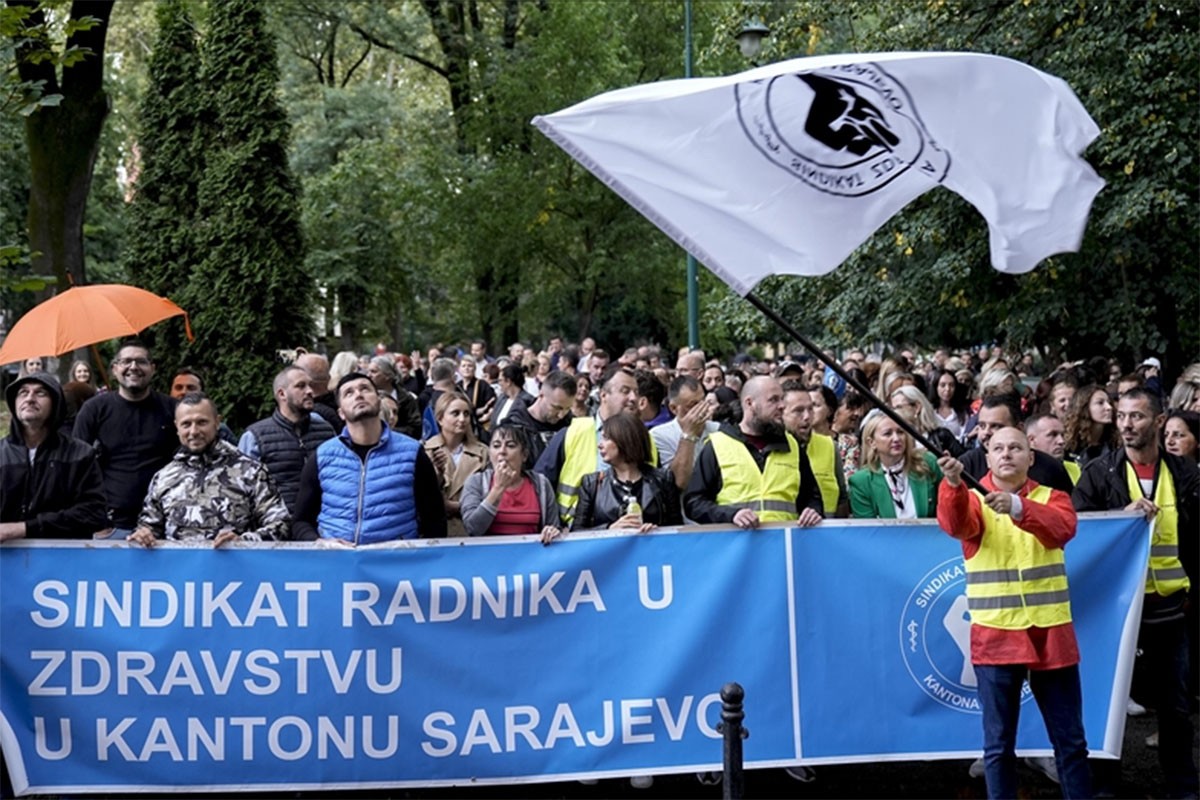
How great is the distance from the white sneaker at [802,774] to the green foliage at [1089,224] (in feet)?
29.4

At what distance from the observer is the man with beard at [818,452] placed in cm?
734

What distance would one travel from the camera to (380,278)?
35562 mm

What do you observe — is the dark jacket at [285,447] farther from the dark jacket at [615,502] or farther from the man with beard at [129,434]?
the dark jacket at [615,502]

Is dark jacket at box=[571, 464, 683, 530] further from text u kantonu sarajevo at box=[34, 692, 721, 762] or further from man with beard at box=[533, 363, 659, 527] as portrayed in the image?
text u kantonu sarajevo at box=[34, 692, 721, 762]

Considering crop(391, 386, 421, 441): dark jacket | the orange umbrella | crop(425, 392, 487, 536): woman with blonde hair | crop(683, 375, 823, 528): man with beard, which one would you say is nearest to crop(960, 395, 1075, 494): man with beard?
crop(683, 375, 823, 528): man with beard

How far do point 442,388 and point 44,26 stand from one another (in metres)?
4.83

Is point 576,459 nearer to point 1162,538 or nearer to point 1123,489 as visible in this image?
point 1123,489

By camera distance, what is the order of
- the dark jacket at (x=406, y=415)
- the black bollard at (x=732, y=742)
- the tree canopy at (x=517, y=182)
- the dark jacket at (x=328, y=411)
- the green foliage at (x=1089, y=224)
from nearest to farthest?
the black bollard at (x=732, y=742), the dark jacket at (x=328, y=411), the dark jacket at (x=406, y=415), the green foliage at (x=1089, y=224), the tree canopy at (x=517, y=182)

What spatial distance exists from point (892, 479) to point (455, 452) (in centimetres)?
262

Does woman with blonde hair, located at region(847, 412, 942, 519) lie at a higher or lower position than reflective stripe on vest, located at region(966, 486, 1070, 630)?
higher

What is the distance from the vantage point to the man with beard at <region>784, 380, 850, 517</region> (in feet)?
24.1

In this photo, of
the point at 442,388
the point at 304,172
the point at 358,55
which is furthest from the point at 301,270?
the point at 358,55

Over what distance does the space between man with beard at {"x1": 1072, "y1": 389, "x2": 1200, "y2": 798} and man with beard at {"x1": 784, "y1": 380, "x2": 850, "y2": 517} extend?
1.19m

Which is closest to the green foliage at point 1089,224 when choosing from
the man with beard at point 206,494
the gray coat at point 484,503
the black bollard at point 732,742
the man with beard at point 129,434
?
the gray coat at point 484,503
